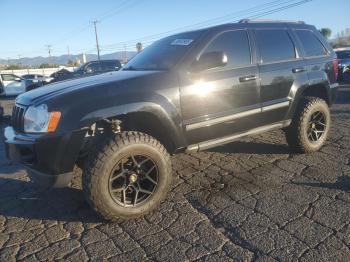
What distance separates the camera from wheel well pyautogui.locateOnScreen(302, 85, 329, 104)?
16.8 ft

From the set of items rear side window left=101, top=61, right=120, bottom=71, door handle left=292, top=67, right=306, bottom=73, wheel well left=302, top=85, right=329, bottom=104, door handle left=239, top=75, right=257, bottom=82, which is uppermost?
rear side window left=101, top=61, right=120, bottom=71

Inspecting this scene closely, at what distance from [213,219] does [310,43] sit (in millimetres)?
3196

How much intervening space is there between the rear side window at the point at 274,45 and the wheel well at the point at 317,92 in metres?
0.62

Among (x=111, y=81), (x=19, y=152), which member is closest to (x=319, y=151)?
(x=111, y=81)

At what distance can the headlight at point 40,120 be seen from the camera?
3.11 m

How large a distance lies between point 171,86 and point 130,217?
4.51 ft

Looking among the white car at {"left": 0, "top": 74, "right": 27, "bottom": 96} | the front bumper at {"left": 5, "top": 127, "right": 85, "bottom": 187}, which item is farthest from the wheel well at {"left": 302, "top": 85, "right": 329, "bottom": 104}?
the white car at {"left": 0, "top": 74, "right": 27, "bottom": 96}

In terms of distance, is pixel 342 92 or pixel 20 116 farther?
pixel 342 92

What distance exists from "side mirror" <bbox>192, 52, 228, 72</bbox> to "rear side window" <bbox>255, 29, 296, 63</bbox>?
3.03ft

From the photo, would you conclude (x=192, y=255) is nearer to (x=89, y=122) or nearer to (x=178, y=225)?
(x=178, y=225)

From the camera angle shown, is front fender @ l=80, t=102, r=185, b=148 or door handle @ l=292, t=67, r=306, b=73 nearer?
front fender @ l=80, t=102, r=185, b=148

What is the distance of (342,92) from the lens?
40.4ft

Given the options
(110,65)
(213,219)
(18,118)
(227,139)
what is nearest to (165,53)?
(227,139)

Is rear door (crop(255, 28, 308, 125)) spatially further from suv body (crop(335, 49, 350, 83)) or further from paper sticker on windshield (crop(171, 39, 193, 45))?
suv body (crop(335, 49, 350, 83))
